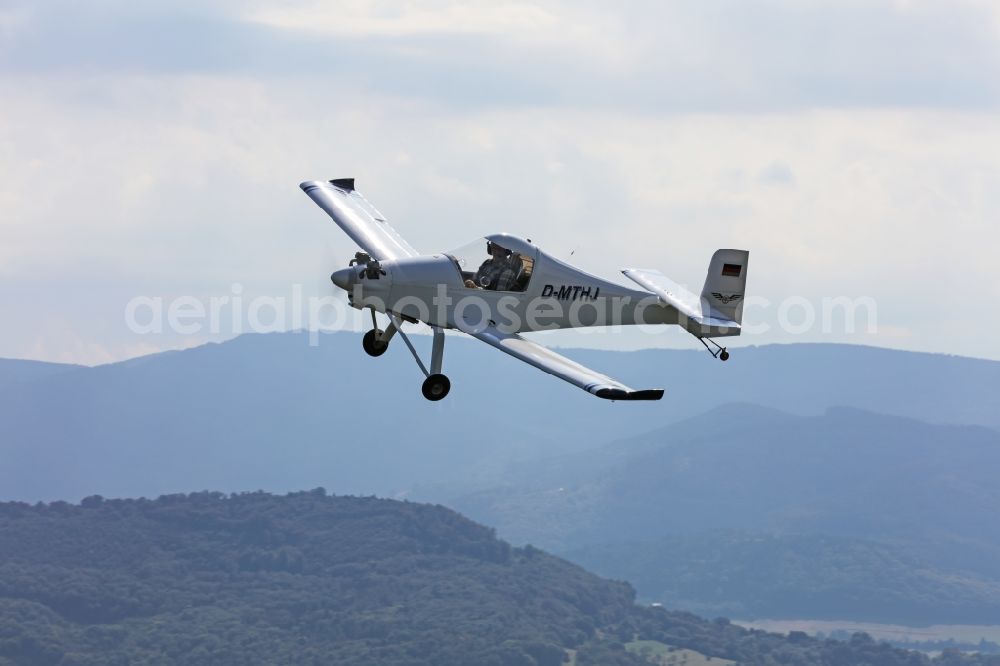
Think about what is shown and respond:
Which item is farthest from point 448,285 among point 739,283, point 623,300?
point 739,283

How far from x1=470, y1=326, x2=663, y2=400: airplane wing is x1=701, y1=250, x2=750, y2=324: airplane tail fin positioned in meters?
6.48

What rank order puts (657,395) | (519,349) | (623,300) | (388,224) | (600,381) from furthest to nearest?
(388,224)
(623,300)
(519,349)
(600,381)
(657,395)

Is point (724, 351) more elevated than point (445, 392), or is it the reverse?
point (724, 351)

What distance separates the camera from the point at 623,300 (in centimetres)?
3794

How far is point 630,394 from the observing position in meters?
26.6

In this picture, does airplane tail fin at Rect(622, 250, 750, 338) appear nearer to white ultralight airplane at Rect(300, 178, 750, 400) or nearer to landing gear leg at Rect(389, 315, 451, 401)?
white ultralight airplane at Rect(300, 178, 750, 400)

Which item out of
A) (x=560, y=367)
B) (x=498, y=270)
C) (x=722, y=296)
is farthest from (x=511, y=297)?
(x=722, y=296)

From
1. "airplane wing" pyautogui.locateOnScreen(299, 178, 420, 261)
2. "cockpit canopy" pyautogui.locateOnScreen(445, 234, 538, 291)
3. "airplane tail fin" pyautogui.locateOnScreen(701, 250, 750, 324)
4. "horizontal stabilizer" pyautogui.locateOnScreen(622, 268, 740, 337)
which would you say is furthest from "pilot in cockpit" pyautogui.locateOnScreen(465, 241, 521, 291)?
"airplane tail fin" pyautogui.locateOnScreen(701, 250, 750, 324)

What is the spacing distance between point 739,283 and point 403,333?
9.65 m

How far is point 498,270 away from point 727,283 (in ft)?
22.3

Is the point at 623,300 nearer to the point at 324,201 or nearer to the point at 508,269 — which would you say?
the point at 508,269

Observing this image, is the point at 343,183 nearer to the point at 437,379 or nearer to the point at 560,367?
the point at 437,379

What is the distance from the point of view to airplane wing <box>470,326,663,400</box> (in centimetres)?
2730

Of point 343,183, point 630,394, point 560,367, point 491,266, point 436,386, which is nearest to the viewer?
point 630,394
